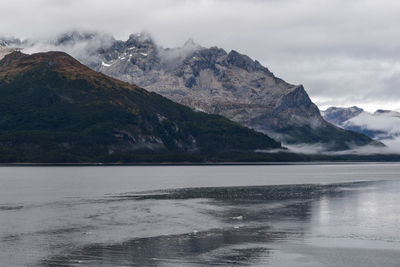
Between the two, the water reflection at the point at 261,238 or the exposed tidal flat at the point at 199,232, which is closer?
the water reflection at the point at 261,238

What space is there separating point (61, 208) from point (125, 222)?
28.7 meters

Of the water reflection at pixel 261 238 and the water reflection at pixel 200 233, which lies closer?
the water reflection at pixel 261 238

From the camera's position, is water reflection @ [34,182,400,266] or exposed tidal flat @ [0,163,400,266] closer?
water reflection @ [34,182,400,266]

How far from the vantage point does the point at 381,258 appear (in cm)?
6506

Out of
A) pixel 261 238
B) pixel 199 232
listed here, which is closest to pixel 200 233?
pixel 199 232

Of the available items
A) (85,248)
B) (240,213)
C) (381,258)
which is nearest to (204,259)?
(85,248)

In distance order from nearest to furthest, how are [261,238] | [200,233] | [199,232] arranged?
1. [261,238]
2. [200,233]
3. [199,232]

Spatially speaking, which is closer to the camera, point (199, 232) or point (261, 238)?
point (261, 238)

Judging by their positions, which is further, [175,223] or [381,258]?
[175,223]

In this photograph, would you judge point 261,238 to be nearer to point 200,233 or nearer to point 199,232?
point 200,233

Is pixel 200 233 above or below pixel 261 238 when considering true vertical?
above

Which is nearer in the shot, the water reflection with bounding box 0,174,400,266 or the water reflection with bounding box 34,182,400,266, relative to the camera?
the water reflection with bounding box 34,182,400,266

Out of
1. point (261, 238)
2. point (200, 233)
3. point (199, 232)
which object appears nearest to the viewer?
point (261, 238)

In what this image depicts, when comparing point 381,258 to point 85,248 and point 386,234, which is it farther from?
point 85,248
